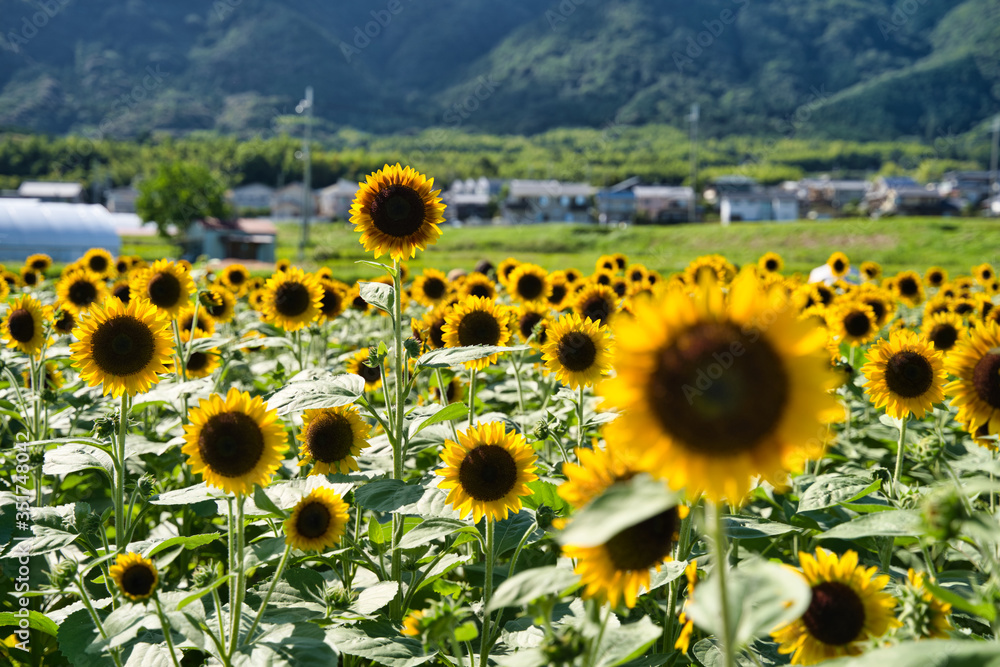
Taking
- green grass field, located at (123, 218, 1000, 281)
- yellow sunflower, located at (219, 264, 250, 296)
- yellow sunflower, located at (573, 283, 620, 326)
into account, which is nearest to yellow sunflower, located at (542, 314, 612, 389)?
yellow sunflower, located at (573, 283, 620, 326)

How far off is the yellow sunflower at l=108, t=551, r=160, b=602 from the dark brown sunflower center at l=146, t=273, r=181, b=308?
209cm

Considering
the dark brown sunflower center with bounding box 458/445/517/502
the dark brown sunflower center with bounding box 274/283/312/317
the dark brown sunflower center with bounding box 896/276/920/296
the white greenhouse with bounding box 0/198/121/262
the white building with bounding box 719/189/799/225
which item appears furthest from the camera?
the white building with bounding box 719/189/799/225

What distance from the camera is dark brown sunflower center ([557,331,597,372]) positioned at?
2908mm

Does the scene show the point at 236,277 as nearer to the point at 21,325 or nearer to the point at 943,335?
the point at 21,325

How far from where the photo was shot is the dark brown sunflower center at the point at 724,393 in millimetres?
1054

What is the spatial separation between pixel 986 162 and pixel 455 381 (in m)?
192

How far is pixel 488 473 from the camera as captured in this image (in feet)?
6.76

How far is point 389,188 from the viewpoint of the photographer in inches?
108

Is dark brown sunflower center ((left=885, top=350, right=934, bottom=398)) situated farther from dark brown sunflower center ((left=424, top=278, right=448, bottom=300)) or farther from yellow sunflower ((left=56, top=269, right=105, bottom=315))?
yellow sunflower ((left=56, top=269, right=105, bottom=315))

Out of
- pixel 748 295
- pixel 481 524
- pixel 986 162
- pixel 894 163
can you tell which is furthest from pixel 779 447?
pixel 986 162

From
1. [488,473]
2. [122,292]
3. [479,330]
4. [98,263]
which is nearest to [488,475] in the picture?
[488,473]

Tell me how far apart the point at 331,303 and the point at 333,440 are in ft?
6.18

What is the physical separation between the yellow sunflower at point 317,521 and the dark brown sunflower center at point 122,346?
0.80 m

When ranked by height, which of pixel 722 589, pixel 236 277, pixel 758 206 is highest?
pixel 758 206
